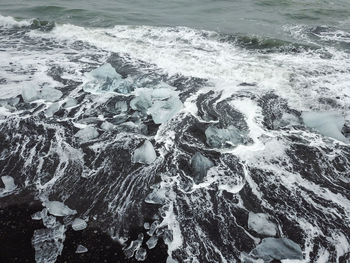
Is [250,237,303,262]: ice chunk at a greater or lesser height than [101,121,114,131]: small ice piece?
lesser

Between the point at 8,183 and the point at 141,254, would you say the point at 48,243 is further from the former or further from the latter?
the point at 8,183

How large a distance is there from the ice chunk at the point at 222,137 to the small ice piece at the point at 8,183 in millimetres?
3310

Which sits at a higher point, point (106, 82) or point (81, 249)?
point (106, 82)

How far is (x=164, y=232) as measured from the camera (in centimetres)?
408

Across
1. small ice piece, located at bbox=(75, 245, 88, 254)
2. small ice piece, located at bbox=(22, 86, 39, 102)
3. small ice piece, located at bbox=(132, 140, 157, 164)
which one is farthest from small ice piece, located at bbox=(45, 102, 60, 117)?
small ice piece, located at bbox=(75, 245, 88, 254)

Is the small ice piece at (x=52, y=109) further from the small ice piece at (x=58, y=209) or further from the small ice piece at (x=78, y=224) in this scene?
the small ice piece at (x=78, y=224)

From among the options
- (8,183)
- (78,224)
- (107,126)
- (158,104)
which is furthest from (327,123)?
(8,183)

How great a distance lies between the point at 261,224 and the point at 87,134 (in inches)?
136

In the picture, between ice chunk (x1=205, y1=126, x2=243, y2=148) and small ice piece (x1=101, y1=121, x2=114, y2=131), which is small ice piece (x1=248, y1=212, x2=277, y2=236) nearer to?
ice chunk (x1=205, y1=126, x2=243, y2=148)

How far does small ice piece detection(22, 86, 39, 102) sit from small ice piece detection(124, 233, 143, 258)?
4380 millimetres

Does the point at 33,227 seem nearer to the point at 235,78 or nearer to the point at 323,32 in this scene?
the point at 235,78

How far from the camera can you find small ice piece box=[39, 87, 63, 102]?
682cm

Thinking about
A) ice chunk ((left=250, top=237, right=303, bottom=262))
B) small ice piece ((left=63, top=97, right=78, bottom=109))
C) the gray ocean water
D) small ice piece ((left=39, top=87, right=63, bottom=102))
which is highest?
the gray ocean water

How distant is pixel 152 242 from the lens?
12.9 ft
